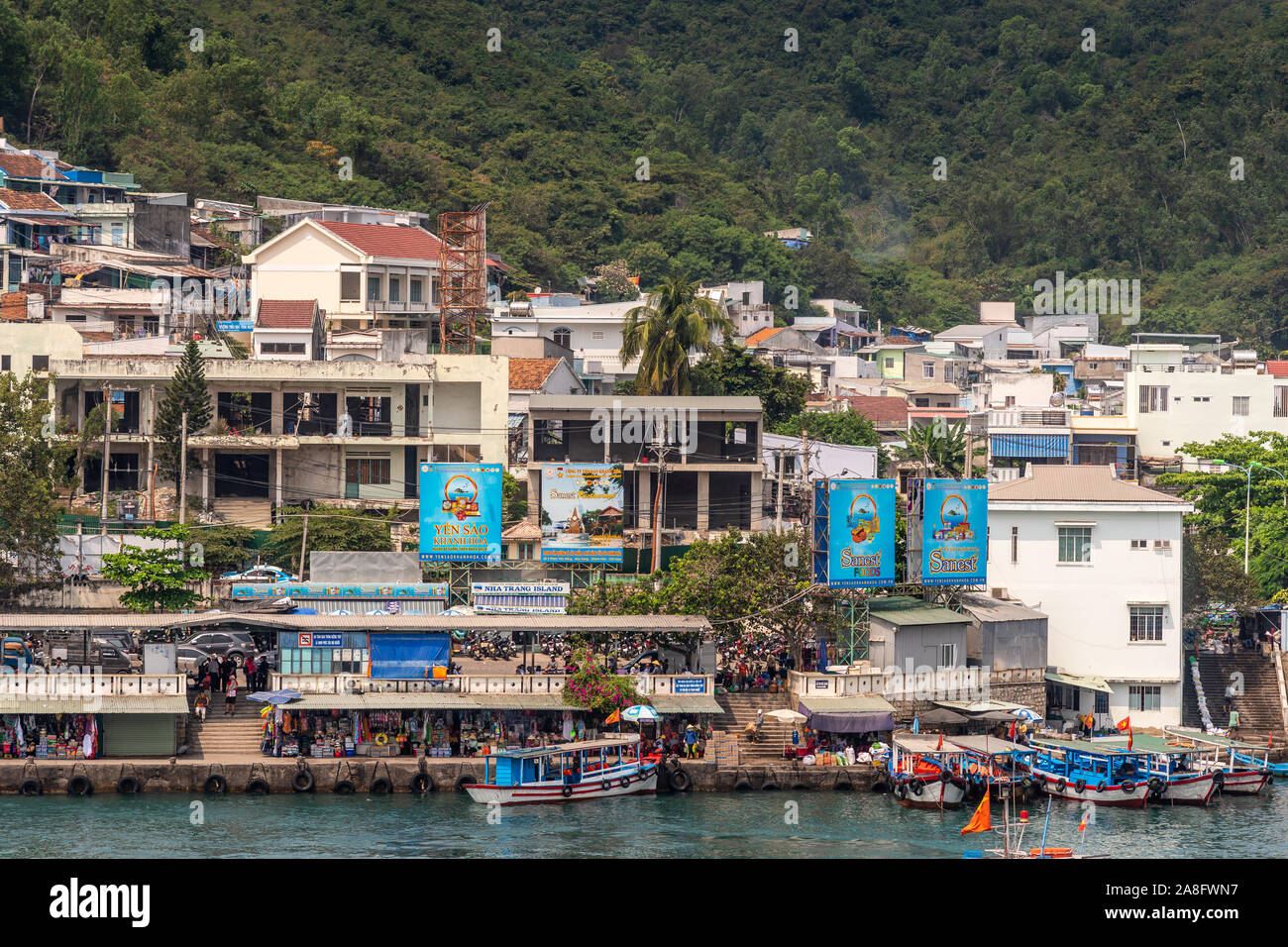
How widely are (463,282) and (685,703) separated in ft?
104

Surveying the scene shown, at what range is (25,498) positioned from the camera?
153ft

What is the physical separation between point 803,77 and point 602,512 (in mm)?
120007

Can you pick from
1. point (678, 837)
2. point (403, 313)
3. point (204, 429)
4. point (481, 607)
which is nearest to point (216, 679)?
point (481, 607)

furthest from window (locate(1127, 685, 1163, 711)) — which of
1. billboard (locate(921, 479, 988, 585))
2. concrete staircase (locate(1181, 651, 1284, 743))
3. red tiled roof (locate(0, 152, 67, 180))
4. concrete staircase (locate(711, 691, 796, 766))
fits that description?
red tiled roof (locate(0, 152, 67, 180))

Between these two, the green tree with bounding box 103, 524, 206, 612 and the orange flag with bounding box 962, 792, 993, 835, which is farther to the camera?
the green tree with bounding box 103, 524, 206, 612

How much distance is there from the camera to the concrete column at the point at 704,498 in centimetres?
5781

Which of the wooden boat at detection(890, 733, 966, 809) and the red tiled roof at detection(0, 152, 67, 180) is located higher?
the red tiled roof at detection(0, 152, 67, 180)

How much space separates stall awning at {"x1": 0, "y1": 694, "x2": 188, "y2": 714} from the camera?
3856 centimetres

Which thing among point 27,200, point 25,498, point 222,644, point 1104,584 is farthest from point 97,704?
point 27,200

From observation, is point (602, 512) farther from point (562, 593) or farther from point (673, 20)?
point (673, 20)

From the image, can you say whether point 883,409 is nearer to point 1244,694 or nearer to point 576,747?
point 1244,694

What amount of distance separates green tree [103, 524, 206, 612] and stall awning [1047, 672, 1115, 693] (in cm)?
2371

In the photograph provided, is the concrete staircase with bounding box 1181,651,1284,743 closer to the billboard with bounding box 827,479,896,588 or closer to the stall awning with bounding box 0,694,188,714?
the billboard with bounding box 827,479,896,588
